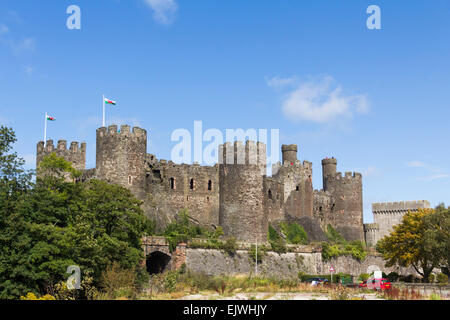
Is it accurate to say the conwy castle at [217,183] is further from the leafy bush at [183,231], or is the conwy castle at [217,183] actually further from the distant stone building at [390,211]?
the distant stone building at [390,211]

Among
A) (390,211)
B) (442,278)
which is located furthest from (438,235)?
(390,211)

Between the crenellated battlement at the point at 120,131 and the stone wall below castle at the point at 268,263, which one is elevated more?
the crenellated battlement at the point at 120,131

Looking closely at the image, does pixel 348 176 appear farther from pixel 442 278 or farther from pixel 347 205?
pixel 442 278

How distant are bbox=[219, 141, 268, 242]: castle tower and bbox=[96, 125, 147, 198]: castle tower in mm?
7407

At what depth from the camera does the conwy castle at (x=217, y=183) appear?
44.3m

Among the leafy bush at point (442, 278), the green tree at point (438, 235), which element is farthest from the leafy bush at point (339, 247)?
the green tree at point (438, 235)

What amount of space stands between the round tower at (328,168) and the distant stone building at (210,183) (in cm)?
816

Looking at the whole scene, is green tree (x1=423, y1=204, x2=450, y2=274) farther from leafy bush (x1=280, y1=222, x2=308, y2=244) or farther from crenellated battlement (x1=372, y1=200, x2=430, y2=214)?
crenellated battlement (x1=372, y1=200, x2=430, y2=214)

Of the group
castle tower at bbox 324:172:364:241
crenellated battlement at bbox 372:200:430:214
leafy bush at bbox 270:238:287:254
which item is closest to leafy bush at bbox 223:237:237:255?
leafy bush at bbox 270:238:287:254

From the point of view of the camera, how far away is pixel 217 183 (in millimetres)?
50250

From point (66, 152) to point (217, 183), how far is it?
13830mm

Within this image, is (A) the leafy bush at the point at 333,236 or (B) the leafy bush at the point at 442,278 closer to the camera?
(B) the leafy bush at the point at 442,278

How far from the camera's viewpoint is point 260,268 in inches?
1799

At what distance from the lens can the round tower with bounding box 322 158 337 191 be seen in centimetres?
6688
